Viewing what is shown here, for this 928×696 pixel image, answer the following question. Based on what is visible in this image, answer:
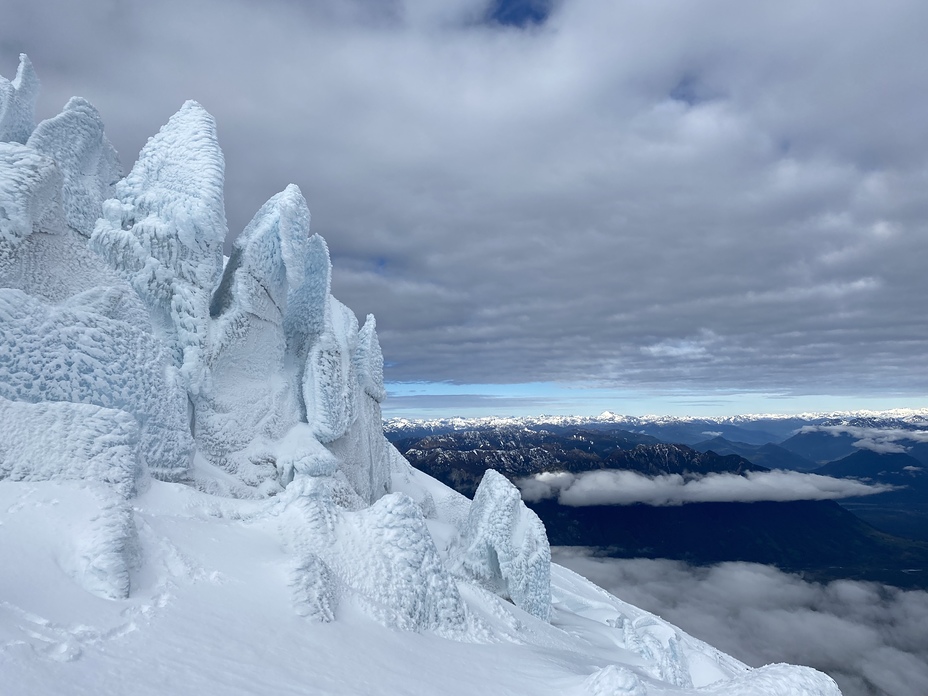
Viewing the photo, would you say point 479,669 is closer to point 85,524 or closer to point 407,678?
point 407,678

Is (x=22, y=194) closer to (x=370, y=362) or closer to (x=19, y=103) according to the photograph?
(x=19, y=103)

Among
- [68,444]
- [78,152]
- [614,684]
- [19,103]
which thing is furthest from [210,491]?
[19,103]

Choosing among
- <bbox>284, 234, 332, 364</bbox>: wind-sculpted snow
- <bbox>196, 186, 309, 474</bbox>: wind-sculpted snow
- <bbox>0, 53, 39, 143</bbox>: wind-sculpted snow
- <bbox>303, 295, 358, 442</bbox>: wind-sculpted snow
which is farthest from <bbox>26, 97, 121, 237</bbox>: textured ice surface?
<bbox>303, 295, 358, 442</bbox>: wind-sculpted snow

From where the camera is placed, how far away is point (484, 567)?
28203 millimetres

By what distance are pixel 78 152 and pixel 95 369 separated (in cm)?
1330

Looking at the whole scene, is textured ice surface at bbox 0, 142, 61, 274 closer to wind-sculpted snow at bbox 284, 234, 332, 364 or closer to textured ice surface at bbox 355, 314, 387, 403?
wind-sculpted snow at bbox 284, 234, 332, 364

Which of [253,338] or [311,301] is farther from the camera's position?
[311,301]

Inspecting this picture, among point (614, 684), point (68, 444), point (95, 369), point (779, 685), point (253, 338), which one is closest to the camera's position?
point (614, 684)

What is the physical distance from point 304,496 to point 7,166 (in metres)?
15.0

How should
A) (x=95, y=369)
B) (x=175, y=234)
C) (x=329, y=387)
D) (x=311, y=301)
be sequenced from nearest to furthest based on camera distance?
(x=95, y=369) < (x=175, y=234) < (x=329, y=387) < (x=311, y=301)

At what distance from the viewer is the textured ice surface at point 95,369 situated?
15969mm

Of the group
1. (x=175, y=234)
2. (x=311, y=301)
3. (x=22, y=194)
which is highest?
(x=175, y=234)

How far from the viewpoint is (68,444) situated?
47.5 feet

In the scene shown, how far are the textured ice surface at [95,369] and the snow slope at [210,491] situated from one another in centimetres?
8
